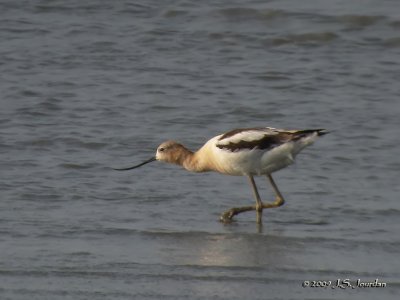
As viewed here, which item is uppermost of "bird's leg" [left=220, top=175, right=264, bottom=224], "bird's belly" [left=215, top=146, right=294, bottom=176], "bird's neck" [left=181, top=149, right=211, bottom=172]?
"bird's belly" [left=215, top=146, right=294, bottom=176]

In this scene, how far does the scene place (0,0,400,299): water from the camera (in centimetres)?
791

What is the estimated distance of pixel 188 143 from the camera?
12008 mm

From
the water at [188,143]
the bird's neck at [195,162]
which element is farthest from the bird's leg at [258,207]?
the bird's neck at [195,162]

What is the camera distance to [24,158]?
11188mm

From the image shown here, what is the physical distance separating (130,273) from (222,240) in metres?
1.33

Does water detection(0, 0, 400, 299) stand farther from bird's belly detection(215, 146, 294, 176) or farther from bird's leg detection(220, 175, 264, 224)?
bird's belly detection(215, 146, 294, 176)

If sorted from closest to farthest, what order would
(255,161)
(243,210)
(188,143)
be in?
1. (243,210)
2. (255,161)
3. (188,143)

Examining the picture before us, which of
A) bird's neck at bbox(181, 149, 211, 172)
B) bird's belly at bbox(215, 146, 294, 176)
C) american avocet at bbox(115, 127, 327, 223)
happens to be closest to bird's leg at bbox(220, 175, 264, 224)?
american avocet at bbox(115, 127, 327, 223)

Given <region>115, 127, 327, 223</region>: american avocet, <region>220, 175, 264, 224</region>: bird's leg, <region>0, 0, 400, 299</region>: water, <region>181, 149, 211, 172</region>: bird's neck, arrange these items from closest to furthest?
<region>0, 0, 400, 299</region>: water → <region>220, 175, 264, 224</region>: bird's leg → <region>115, 127, 327, 223</region>: american avocet → <region>181, 149, 211, 172</region>: bird's neck

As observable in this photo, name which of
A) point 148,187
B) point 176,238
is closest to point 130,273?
point 176,238

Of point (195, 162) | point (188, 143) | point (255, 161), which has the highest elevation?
point (255, 161)

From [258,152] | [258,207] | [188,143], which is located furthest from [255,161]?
[188,143]

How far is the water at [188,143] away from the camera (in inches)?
311

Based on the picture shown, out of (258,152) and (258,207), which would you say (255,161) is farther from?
(258,207)
